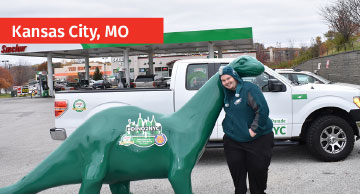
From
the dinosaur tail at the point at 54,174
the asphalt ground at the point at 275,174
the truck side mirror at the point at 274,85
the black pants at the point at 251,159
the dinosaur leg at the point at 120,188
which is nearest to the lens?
the dinosaur tail at the point at 54,174

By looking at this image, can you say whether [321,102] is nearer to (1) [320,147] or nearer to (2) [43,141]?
(1) [320,147]

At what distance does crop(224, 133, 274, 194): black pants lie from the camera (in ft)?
11.1

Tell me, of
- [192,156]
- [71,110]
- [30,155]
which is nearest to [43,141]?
[30,155]

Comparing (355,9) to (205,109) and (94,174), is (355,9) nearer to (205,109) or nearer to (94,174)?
(205,109)

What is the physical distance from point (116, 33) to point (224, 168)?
16766 millimetres

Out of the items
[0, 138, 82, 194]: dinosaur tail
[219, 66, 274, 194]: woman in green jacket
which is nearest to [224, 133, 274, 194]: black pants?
[219, 66, 274, 194]: woman in green jacket

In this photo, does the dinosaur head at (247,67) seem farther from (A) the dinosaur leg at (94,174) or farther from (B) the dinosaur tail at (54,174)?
(B) the dinosaur tail at (54,174)

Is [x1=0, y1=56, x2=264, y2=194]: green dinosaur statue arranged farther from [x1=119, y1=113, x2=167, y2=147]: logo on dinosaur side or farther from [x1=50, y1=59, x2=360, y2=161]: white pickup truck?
[x1=50, y1=59, x2=360, y2=161]: white pickup truck

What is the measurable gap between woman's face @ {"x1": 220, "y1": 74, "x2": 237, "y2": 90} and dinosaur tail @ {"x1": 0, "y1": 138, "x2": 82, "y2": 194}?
4.93 ft

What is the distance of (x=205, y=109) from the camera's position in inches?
127

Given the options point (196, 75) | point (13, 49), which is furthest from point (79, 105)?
point (13, 49)

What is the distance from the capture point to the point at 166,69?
52.5 m

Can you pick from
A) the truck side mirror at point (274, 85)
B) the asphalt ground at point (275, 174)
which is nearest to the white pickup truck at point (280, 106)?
the truck side mirror at point (274, 85)

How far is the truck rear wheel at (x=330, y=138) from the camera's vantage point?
6.05m
